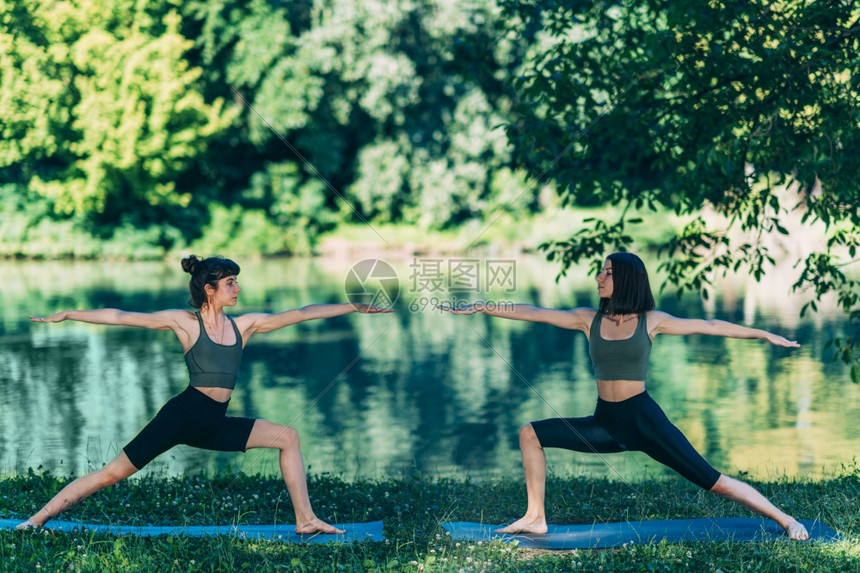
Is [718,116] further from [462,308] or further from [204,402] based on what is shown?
[204,402]

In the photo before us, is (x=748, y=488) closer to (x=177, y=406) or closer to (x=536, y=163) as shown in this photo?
(x=177, y=406)

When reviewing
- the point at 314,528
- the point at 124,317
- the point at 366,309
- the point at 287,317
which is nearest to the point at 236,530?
the point at 314,528

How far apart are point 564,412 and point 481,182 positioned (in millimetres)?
27899

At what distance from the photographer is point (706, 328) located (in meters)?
5.71

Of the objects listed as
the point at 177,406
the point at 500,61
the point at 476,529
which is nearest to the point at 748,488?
the point at 476,529

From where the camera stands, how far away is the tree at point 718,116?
7492 mm

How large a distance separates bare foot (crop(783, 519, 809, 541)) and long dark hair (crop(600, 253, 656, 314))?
4.97 ft

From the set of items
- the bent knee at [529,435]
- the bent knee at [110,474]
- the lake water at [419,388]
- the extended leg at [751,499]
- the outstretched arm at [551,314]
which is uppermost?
the outstretched arm at [551,314]

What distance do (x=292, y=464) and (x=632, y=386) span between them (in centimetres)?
206

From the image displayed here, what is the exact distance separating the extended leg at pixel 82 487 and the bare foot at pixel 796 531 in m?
3.83
